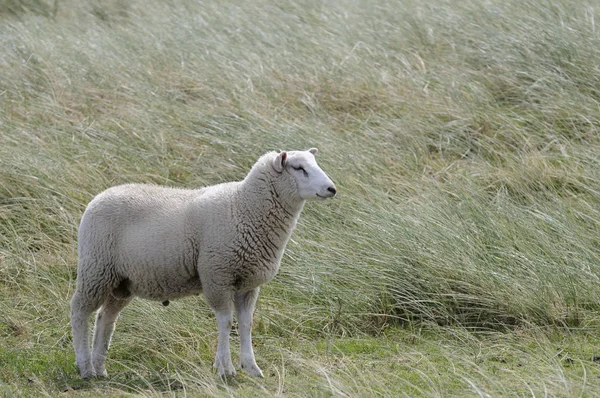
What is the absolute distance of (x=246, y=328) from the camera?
5.60 m

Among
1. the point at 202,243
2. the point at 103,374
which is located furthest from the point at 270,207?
the point at 103,374

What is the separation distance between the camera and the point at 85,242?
18.9 ft

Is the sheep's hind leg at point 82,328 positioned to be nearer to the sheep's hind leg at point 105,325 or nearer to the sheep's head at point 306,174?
the sheep's hind leg at point 105,325

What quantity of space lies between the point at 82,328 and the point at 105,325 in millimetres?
172

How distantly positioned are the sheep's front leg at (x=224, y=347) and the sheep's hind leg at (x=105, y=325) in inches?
27.2

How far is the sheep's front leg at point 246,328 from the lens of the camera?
18.1ft

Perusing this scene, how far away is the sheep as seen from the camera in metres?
5.48

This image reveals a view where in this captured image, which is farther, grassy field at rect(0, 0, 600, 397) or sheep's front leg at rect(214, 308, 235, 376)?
grassy field at rect(0, 0, 600, 397)

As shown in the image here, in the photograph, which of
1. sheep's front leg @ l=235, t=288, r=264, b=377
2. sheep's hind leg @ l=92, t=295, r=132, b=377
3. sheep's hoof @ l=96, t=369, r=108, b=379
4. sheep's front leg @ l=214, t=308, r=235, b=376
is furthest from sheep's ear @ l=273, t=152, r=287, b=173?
sheep's hoof @ l=96, t=369, r=108, b=379

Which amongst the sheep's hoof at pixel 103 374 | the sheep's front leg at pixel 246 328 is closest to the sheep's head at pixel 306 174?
the sheep's front leg at pixel 246 328

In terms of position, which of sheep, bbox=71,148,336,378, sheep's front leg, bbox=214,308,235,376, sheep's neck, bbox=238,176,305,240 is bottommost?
sheep's front leg, bbox=214,308,235,376

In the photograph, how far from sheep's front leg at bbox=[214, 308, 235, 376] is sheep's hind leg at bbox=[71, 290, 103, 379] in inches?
28.9

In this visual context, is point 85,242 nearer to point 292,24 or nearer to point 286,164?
point 286,164

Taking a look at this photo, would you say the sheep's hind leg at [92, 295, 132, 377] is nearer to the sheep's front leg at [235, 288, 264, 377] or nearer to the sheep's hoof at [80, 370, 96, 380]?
the sheep's hoof at [80, 370, 96, 380]
